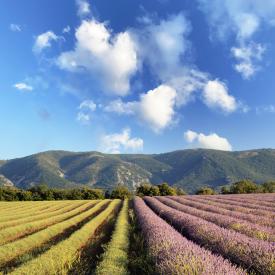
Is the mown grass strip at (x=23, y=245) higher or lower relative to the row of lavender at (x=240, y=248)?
lower

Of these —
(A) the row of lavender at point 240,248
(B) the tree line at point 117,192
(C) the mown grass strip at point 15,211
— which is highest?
(B) the tree line at point 117,192

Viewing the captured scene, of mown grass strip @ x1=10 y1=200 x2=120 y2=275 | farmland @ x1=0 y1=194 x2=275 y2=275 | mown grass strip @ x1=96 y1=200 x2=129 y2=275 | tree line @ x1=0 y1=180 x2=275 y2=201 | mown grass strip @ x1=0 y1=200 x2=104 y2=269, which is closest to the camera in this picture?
farmland @ x1=0 y1=194 x2=275 y2=275

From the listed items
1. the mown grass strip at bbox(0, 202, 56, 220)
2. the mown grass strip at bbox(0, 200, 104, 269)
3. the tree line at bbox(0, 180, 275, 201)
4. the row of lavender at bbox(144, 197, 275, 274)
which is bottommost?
the mown grass strip at bbox(0, 200, 104, 269)

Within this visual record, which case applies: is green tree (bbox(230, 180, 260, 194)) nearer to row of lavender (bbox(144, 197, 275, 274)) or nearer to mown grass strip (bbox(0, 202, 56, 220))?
mown grass strip (bbox(0, 202, 56, 220))

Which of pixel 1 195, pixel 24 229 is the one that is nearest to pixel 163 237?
pixel 24 229

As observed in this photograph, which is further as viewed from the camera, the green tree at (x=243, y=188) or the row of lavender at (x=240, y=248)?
the green tree at (x=243, y=188)

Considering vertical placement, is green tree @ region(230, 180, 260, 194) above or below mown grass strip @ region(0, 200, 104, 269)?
above

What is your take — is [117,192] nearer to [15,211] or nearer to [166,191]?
[166,191]

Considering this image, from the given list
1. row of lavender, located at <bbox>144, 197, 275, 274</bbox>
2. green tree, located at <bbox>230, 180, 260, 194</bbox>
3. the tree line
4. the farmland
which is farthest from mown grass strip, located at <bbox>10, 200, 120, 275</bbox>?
the tree line

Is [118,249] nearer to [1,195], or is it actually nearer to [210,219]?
[210,219]

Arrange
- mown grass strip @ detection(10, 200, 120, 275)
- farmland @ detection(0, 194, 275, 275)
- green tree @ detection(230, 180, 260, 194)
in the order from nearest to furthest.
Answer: farmland @ detection(0, 194, 275, 275), mown grass strip @ detection(10, 200, 120, 275), green tree @ detection(230, 180, 260, 194)

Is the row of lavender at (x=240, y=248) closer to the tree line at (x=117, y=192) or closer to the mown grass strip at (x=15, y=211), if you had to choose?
the mown grass strip at (x=15, y=211)

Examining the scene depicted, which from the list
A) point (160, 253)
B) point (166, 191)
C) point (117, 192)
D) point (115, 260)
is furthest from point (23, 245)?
point (117, 192)

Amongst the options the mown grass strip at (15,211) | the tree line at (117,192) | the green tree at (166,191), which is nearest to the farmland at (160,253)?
the mown grass strip at (15,211)
